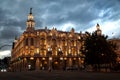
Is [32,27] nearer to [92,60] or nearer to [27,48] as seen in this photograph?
[27,48]

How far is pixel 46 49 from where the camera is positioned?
131125 mm

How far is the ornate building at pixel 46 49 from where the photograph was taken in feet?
419

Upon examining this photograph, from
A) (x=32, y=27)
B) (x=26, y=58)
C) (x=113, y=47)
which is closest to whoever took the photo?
(x=113, y=47)

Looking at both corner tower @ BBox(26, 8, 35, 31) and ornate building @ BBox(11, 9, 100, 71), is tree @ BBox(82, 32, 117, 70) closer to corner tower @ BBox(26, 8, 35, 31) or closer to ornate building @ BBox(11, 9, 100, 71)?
ornate building @ BBox(11, 9, 100, 71)

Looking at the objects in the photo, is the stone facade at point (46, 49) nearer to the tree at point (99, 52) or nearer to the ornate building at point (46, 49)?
the ornate building at point (46, 49)

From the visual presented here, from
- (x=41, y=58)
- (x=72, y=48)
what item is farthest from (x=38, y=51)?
(x=72, y=48)

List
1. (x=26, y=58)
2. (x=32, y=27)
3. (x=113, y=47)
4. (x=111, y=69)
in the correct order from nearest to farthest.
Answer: (x=111, y=69) → (x=113, y=47) → (x=26, y=58) → (x=32, y=27)

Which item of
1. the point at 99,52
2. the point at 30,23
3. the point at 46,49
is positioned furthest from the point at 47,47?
the point at 99,52

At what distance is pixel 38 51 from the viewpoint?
129000mm

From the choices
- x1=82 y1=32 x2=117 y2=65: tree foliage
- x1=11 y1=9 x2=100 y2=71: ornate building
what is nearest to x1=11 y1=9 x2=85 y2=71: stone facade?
x1=11 y1=9 x2=100 y2=71: ornate building

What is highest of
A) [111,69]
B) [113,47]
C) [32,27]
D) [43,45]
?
[32,27]

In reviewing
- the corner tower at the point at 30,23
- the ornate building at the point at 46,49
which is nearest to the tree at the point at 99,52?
the ornate building at the point at 46,49

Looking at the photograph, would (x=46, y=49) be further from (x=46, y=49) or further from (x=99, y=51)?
(x=99, y=51)

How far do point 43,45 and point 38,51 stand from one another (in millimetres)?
4327
